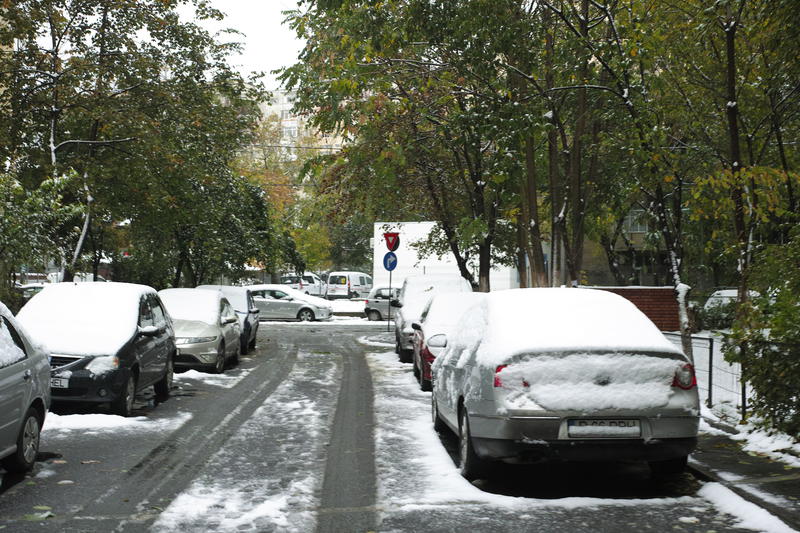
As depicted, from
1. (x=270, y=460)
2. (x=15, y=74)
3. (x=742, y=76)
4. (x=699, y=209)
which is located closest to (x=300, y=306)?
(x=15, y=74)

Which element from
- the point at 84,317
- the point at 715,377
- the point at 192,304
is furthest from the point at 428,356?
the point at 192,304

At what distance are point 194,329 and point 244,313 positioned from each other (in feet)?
19.5

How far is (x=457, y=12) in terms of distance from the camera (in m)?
13.9

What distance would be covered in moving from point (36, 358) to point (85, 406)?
3.72 m

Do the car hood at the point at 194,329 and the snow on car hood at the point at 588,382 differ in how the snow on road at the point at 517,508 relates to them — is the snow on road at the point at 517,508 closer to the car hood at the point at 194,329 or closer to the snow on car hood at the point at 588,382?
the snow on car hood at the point at 588,382

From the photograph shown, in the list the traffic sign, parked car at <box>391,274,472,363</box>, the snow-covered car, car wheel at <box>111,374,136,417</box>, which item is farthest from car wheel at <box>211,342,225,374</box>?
the traffic sign

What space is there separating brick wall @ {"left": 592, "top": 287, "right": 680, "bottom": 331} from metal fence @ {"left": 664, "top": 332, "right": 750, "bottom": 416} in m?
13.8

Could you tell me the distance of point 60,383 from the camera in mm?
9867

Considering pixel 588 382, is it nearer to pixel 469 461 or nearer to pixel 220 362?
pixel 469 461

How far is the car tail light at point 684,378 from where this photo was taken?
6621 millimetres

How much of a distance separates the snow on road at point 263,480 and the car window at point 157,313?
2.03 m

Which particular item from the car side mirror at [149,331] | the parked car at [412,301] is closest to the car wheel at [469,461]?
the car side mirror at [149,331]

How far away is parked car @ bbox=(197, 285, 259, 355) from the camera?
830 inches

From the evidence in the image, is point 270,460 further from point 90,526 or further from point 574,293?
point 574,293
